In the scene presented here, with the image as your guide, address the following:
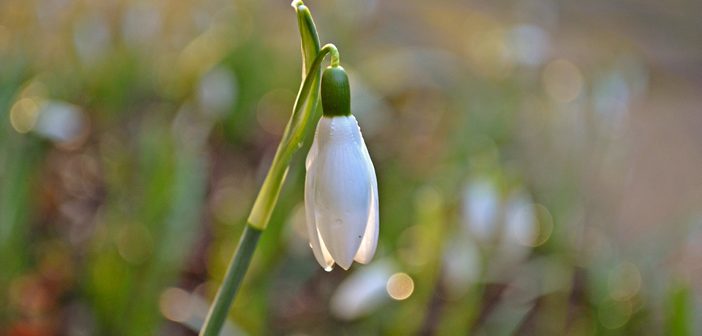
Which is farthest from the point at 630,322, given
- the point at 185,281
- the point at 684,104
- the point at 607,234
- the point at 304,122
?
the point at 684,104

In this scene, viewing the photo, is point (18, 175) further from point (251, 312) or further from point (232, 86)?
point (232, 86)

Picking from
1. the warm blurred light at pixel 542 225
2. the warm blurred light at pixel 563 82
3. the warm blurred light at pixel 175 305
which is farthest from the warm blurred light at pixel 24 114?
the warm blurred light at pixel 563 82

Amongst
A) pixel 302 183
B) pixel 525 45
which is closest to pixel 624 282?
pixel 302 183

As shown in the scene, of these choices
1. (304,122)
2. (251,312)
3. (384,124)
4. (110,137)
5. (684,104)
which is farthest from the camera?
(684,104)

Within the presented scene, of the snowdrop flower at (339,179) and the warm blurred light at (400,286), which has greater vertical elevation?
the snowdrop flower at (339,179)

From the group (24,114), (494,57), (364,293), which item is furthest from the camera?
(494,57)

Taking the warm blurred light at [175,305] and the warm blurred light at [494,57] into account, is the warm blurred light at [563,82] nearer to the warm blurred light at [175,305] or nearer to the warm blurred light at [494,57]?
the warm blurred light at [494,57]

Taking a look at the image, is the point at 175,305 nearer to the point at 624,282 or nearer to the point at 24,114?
the point at 24,114
